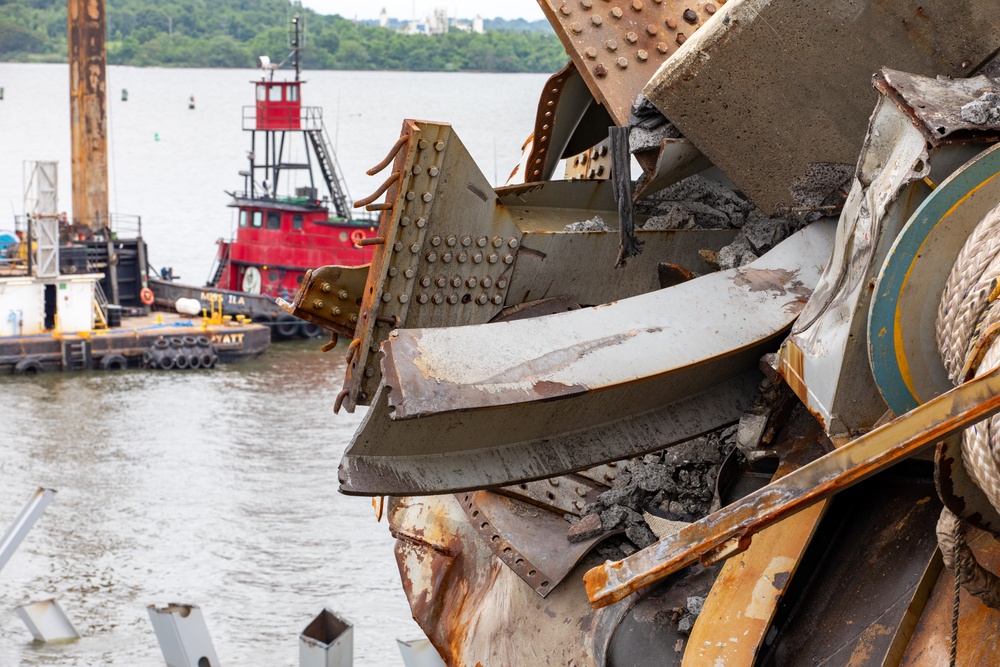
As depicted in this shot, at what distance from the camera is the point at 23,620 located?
57.5 feet

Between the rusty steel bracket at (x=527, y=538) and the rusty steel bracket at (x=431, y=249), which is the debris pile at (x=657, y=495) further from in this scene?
the rusty steel bracket at (x=431, y=249)

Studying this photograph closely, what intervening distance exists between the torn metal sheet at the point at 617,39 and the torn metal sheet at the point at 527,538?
1.84 m

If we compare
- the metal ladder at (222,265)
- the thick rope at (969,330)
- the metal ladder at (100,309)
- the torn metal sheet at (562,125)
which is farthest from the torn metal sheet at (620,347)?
the metal ladder at (222,265)

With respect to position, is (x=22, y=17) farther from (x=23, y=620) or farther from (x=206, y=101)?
(x=23, y=620)

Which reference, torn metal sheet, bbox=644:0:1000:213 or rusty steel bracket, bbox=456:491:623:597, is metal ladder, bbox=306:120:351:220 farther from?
torn metal sheet, bbox=644:0:1000:213

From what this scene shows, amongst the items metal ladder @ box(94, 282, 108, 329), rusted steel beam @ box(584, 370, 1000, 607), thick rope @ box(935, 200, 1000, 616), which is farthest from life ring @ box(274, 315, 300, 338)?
rusted steel beam @ box(584, 370, 1000, 607)

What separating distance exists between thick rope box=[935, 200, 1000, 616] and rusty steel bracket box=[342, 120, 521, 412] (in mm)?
2345

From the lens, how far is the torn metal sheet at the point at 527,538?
587 cm

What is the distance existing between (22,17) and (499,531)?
466 ft

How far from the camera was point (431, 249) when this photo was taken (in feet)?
19.6

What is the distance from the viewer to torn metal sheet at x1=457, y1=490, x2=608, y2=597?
19.2ft

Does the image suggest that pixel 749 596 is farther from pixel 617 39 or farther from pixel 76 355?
pixel 76 355

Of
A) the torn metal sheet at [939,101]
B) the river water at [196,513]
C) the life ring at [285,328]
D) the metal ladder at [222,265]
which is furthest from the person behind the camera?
the metal ladder at [222,265]

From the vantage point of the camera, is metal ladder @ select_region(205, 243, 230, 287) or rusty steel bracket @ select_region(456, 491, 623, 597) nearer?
rusty steel bracket @ select_region(456, 491, 623, 597)
